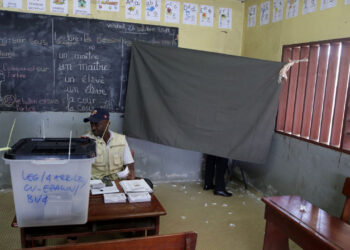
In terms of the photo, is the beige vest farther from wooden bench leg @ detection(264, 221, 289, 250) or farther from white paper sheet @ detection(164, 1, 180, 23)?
white paper sheet @ detection(164, 1, 180, 23)

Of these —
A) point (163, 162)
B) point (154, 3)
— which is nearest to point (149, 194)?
point (163, 162)

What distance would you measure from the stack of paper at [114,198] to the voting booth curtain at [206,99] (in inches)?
61.9

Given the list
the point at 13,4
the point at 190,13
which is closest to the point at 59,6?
the point at 13,4

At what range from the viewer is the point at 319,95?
2.97 m

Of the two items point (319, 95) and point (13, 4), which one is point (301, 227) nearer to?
point (319, 95)

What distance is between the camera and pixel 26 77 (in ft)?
11.4

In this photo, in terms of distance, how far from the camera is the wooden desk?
1597 mm

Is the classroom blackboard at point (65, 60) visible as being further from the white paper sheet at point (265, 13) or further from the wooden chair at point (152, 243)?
the wooden chair at point (152, 243)

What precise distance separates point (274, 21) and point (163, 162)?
227 cm

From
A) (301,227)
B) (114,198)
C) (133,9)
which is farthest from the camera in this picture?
(133,9)

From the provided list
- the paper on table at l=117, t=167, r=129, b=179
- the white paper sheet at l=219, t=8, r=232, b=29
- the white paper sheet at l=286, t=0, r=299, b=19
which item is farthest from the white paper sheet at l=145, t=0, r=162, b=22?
the paper on table at l=117, t=167, r=129, b=179

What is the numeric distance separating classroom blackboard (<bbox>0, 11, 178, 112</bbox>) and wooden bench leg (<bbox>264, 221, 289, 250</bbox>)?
2.42 metres

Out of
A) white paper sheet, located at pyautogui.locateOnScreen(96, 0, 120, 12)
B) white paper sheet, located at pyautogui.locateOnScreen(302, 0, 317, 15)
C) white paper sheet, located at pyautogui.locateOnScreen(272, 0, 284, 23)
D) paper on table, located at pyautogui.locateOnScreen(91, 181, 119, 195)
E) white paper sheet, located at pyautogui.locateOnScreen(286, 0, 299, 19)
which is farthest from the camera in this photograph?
white paper sheet, located at pyautogui.locateOnScreen(96, 0, 120, 12)

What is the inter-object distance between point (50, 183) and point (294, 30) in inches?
118
